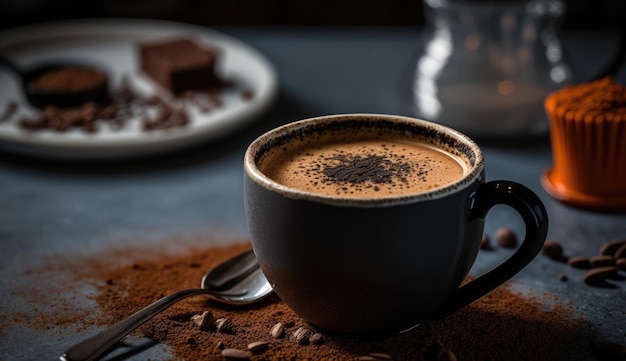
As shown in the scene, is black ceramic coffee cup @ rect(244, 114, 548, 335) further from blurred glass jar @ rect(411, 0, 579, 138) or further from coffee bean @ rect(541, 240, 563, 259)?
blurred glass jar @ rect(411, 0, 579, 138)

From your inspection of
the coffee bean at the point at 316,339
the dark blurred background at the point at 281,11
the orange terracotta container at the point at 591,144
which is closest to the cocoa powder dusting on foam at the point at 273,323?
the coffee bean at the point at 316,339

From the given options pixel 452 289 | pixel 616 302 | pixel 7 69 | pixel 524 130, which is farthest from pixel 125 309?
pixel 7 69

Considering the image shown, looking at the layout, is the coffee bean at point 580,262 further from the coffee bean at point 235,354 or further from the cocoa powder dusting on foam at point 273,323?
the coffee bean at point 235,354

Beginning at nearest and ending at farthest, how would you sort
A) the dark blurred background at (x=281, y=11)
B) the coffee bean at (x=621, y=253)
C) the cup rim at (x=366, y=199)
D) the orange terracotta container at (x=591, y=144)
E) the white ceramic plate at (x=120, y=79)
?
1. the cup rim at (x=366, y=199)
2. the coffee bean at (x=621, y=253)
3. the orange terracotta container at (x=591, y=144)
4. the white ceramic plate at (x=120, y=79)
5. the dark blurred background at (x=281, y=11)

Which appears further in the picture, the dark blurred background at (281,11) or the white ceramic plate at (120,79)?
the dark blurred background at (281,11)

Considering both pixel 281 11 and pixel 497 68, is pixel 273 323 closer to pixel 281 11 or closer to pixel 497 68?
pixel 497 68

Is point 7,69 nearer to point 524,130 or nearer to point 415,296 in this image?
point 524,130

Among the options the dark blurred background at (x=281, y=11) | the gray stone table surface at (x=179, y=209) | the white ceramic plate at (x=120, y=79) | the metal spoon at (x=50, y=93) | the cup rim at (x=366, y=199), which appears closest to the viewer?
the cup rim at (x=366, y=199)
